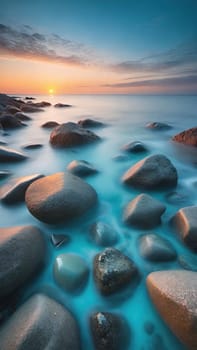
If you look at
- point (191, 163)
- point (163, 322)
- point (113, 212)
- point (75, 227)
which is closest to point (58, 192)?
point (75, 227)

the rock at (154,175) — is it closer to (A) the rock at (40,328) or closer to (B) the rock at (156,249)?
(B) the rock at (156,249)

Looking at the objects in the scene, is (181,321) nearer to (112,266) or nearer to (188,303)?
(188,303)

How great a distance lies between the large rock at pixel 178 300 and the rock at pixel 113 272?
0.15 meters

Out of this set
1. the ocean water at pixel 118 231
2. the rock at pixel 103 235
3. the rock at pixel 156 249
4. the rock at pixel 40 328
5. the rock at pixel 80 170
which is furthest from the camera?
the rock at pixel 80 170

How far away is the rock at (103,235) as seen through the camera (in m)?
1.71

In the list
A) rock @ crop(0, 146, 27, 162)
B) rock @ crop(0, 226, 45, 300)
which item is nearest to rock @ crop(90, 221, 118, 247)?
rock @ crop(0, 226, 45, 300)

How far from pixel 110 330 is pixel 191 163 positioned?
324 cm

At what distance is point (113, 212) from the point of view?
217 cm

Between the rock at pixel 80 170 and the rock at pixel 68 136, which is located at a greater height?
the rock at pixel 68 136

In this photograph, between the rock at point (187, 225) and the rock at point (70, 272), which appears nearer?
the rock at point (70, 272)

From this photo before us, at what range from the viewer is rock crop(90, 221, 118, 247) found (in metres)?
1.71

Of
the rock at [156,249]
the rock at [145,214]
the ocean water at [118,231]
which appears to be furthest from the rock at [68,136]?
the rock at [156,249]

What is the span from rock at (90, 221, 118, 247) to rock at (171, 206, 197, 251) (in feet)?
1.89

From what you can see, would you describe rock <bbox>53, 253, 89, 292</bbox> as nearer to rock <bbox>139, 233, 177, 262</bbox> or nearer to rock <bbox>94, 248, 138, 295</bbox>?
rock <bbox>94, 248, 138, 295</bbox>
